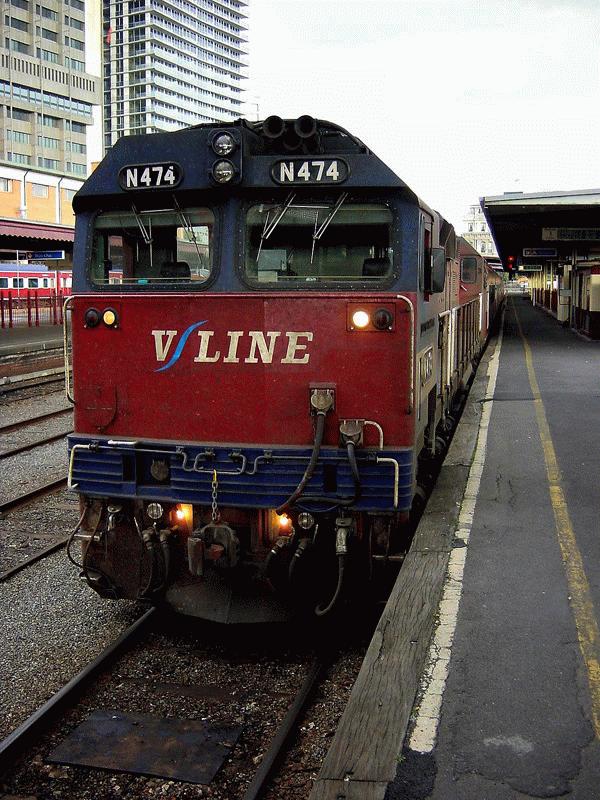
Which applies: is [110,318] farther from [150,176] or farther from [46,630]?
[46,630]

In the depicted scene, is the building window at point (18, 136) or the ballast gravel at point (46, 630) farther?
the building window at point (18, 136)

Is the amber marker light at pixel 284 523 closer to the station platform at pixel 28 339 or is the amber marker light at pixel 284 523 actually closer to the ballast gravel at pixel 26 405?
the ballast gravel at pixel 26 405

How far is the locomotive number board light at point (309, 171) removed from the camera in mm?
5586

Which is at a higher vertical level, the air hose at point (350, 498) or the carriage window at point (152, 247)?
the carriage window at point (152, 247)

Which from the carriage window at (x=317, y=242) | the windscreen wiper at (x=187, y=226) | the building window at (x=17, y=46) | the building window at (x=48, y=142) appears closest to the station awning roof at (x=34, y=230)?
the windscreen wiper at (x=187, y=226)

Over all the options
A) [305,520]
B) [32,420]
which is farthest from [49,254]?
[305,520]

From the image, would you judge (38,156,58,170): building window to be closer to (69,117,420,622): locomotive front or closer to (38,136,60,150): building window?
(38,136,60,150): building window

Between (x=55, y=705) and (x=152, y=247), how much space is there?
10.5 ft

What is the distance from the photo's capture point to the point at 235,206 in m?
5.76

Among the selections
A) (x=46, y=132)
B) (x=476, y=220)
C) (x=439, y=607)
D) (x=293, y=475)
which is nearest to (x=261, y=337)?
(x=293, y=475)

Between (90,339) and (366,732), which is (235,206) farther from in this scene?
(366,732)

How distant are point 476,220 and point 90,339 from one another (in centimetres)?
12818

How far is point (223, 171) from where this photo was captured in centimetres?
564

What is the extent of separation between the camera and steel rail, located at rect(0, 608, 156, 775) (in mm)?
4883
